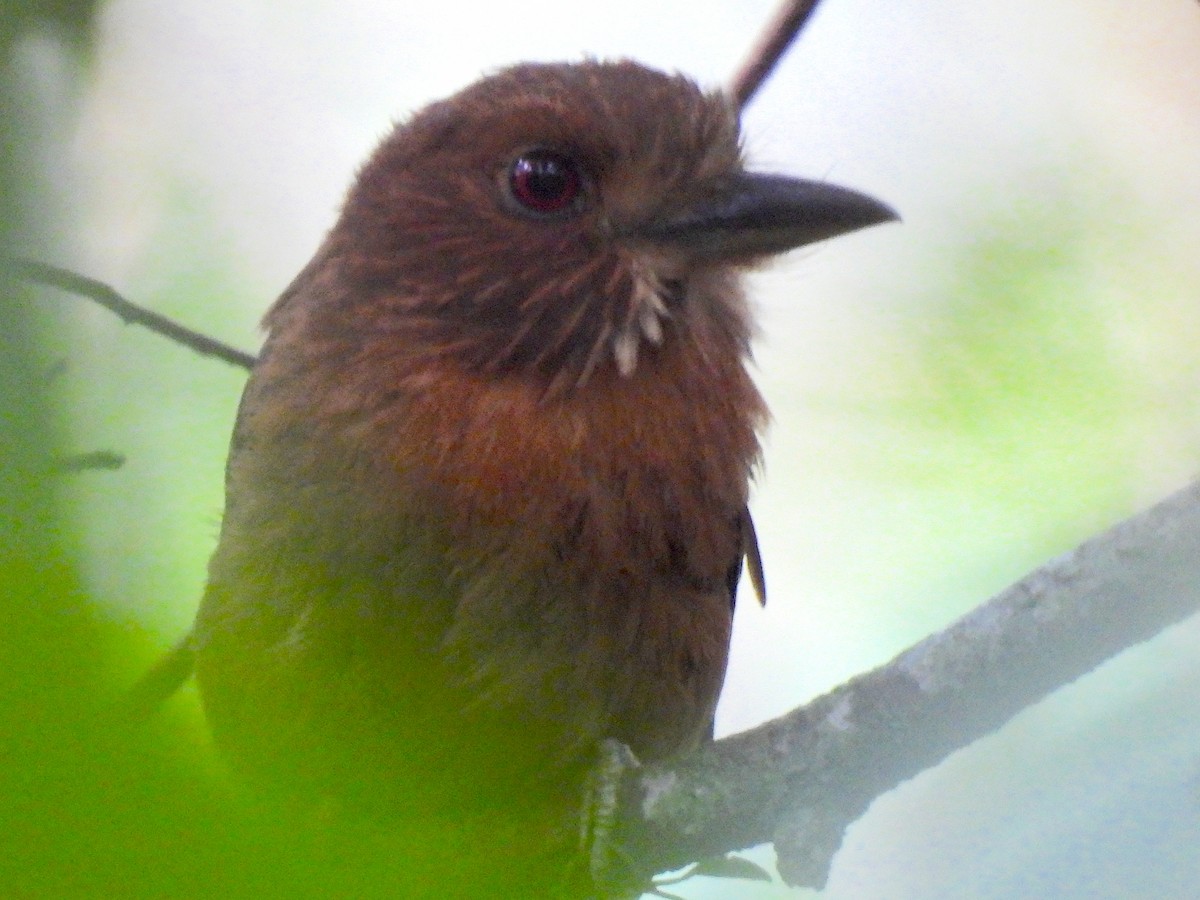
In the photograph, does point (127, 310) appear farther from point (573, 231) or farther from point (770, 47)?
point (770, 47)

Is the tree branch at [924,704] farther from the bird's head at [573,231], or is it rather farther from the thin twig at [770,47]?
the thin twig at [770,47]

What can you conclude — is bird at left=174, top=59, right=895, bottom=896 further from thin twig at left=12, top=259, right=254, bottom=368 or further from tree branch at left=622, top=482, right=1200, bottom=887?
tree branch at left=622, top=482, right=1200, bottom=887

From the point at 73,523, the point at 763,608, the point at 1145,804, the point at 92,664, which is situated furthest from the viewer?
the point at 763,608

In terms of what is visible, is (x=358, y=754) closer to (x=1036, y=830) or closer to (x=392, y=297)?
(x=392, y=297)

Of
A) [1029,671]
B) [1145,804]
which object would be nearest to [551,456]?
[1029,671]

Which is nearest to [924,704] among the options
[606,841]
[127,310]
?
A: [606,841]

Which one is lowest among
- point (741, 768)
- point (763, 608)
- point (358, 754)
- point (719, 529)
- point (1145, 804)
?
point (1145, 804)

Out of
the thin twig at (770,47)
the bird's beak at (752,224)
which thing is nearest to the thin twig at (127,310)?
the bird's beak at (752,224)

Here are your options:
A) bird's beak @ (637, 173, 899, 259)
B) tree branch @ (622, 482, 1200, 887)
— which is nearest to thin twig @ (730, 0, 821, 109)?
bird's beak @ (637, 173, 899, 259)
